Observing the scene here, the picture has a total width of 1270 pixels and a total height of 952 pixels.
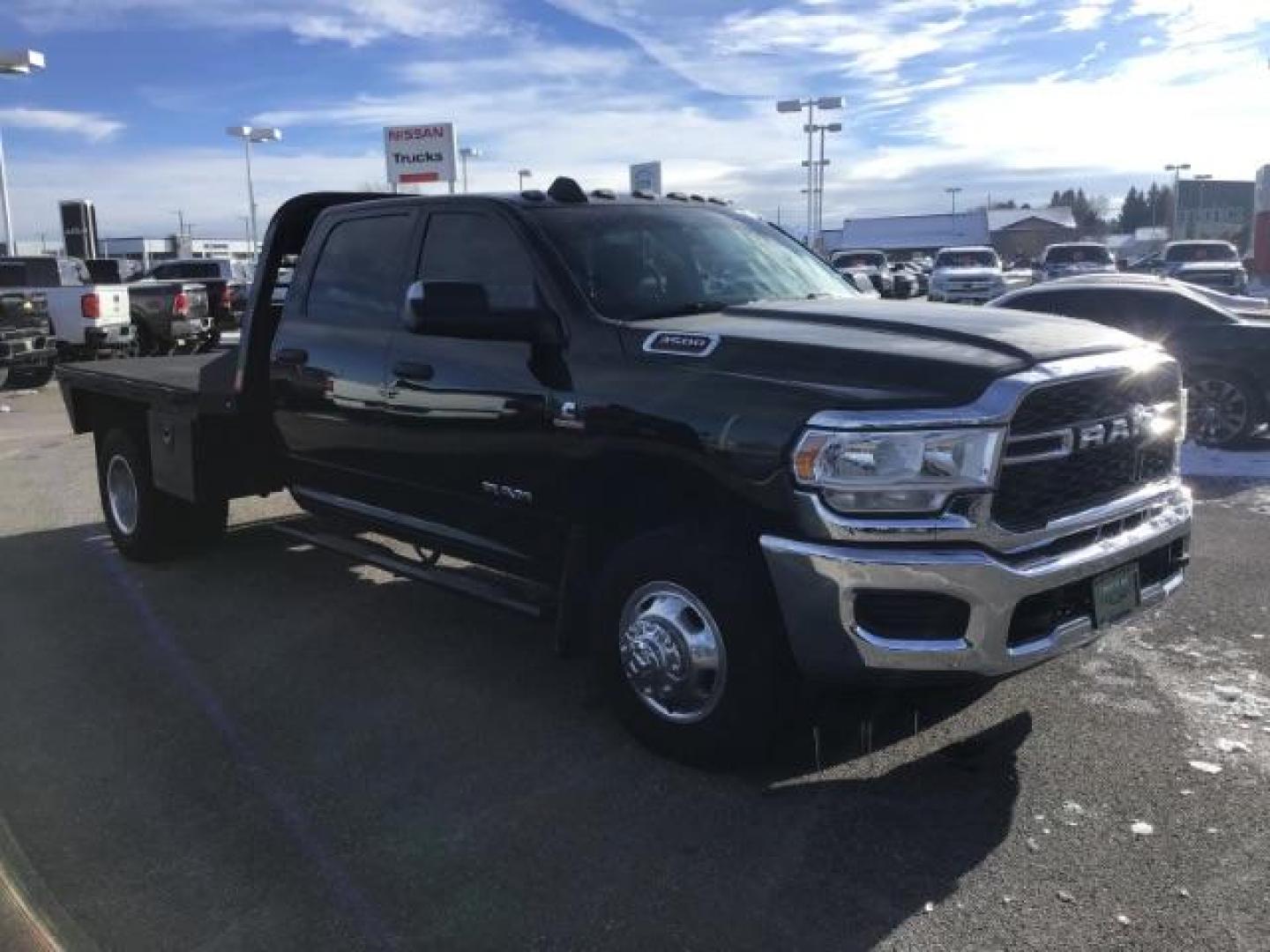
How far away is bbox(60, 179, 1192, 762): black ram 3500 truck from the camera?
340 centimetres

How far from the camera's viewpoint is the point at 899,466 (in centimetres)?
337

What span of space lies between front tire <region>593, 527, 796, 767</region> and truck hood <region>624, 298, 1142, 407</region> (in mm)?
620

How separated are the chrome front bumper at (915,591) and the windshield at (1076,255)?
29806 mm

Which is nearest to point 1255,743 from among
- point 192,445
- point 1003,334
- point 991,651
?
point 991,651

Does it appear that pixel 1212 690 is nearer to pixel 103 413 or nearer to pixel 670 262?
pixel 670 262

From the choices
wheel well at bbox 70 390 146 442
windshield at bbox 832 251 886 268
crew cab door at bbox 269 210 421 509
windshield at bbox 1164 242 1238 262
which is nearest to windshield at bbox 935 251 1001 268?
windshield at bbox 1164 242 1238 262

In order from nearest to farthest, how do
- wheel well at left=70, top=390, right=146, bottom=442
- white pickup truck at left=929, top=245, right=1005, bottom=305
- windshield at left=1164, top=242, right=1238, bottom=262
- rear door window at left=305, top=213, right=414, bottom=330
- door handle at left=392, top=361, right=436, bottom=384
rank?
door handle at left=392, top=361, right=436, bottom=384 < rear door window at left=305, top=213, right=414, bottom=330 < wheel well at left=70, top=390, right=146, bottom=442 < white pickup truck at left=929, top=245, right=1005, bottom=305 < windshield at left=1164, top=242, right=1238, bottom=262

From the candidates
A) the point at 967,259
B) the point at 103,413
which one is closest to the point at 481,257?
the point at 103,413

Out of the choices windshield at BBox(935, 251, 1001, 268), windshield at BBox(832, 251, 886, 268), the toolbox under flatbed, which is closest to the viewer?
the toolbox under flatbed

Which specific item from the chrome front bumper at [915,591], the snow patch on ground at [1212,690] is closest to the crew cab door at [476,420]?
the chrome front bumper at [915,591]

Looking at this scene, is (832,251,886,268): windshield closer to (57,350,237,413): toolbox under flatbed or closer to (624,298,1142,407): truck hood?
(57,350,237,413): toolbox under flatbed

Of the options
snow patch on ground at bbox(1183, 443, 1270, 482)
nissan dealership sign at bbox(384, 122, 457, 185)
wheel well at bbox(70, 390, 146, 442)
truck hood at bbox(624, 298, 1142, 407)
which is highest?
nissan dealership sign at bbox(384, 122, 457, 185)

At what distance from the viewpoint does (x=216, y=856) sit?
352cm

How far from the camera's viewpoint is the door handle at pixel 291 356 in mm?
5711
